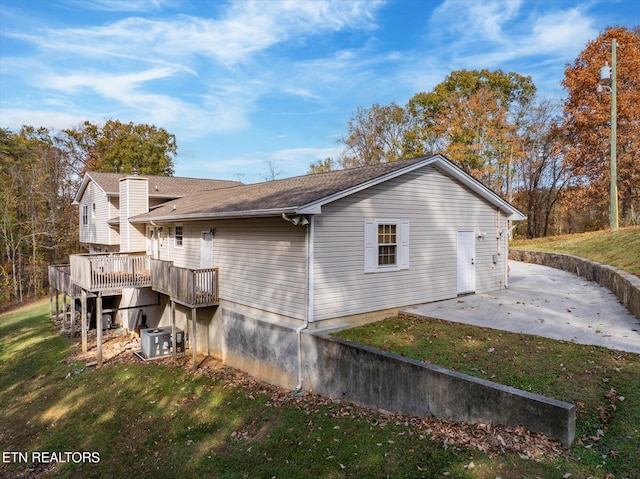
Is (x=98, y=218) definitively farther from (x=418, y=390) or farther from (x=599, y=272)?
(x=599, y=272)

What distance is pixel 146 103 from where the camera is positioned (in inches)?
870

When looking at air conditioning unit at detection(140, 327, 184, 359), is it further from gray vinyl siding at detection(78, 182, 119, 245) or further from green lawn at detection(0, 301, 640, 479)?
gray vinyl siding at detection(78, 182, 119, 245)

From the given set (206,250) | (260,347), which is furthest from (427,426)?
(206,250)

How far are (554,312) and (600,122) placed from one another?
20645mm

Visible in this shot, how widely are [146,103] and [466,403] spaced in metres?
22.8

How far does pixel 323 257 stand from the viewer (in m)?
8.72

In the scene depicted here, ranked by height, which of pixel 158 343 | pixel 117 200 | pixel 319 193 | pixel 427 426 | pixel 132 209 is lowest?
pixel 158 343

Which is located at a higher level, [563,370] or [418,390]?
[563,370]

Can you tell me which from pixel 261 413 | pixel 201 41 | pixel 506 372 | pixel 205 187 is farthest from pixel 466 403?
pixel 205 187

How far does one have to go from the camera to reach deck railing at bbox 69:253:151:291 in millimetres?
12969

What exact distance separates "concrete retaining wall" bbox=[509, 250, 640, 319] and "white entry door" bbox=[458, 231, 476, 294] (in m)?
3.77

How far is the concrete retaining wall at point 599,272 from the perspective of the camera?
9.15 meters

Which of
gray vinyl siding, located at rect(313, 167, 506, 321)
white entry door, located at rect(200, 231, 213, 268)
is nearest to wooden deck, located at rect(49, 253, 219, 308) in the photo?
white entry door, located at rect(200, 231, 213, 268)

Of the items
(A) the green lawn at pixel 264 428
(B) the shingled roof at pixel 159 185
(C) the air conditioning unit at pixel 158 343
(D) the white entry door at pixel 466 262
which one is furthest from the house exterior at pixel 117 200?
(D) the white entry door at pixel 466 262
